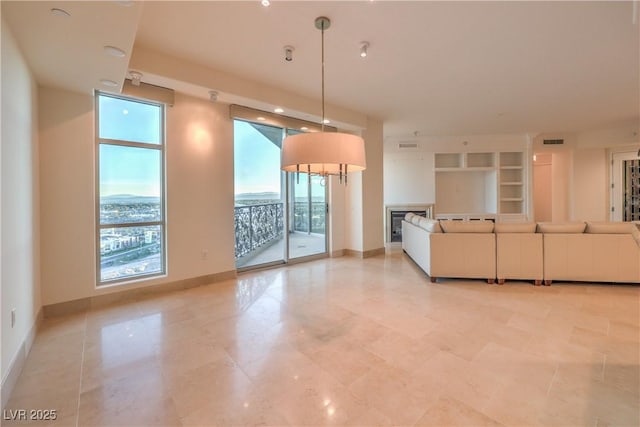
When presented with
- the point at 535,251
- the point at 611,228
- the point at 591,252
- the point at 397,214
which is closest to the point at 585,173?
the point at 397,214

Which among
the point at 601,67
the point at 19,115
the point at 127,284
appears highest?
the point at 601,67

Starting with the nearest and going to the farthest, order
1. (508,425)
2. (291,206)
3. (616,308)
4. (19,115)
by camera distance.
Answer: (508,425) < (19,115) < (616,308) < (291,206)

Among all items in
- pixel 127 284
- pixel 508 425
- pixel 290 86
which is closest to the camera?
pixel 508 425

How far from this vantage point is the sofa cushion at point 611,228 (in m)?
3.66

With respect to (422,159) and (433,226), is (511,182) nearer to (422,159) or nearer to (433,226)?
(422,159)

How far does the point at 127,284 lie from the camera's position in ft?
11.6

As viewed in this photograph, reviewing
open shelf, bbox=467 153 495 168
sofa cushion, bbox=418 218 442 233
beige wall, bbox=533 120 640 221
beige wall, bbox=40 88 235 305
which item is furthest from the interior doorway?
beige wall, bbox=40 88 235 305

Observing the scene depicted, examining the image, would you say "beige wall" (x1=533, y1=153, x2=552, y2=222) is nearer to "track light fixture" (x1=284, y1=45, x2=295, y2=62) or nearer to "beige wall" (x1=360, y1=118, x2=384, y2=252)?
"beige wall" (x1=360, y1=118, x2=384, y2=252)

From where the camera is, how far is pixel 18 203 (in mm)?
2232

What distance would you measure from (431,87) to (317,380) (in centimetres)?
419

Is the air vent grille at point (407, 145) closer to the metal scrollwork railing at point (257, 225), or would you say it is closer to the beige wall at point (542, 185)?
the metal scrollwork railing at point (257, 225)

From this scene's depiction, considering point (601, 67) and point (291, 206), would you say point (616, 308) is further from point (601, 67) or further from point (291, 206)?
point (291, 206)

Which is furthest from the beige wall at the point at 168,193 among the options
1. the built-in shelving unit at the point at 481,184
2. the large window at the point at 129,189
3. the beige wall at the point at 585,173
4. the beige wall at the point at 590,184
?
the beige wall at the point at 590,184

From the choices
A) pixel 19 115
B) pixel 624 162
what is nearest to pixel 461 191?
pixel 624 162
